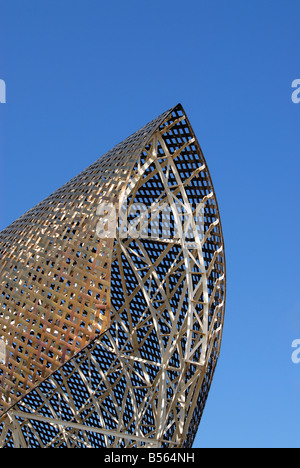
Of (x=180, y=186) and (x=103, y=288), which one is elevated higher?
(x=180, y=186)

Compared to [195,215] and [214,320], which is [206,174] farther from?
[214,320]

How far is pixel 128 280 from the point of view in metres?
29.0

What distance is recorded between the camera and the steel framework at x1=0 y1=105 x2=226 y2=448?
65.9 ft

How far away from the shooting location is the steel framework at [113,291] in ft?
65.9

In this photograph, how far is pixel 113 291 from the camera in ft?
98.2

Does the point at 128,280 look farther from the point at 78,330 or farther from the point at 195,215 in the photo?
the point at 78,330

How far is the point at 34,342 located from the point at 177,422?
6006 mm

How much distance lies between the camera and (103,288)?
65.5 ft
